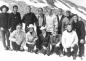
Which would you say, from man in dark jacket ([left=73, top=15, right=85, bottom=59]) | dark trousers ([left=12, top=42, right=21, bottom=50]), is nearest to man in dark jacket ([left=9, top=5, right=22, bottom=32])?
dark trousers ([left=12, top=42, right=21, bottom=50])

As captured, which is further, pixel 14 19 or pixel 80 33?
pixel 14 19

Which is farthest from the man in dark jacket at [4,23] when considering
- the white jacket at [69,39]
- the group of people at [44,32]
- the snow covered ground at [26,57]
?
the white jacket at [69,39]

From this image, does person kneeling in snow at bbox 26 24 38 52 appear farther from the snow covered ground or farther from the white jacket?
the white jacket

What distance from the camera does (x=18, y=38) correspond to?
22.8ft

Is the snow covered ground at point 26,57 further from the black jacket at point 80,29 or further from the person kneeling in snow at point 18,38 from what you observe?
the black jacket at point 80,29

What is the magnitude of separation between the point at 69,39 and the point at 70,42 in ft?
0.31

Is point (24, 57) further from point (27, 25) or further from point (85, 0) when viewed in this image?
point (85, 0)

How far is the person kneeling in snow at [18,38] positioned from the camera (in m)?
6.94

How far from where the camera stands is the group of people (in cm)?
667

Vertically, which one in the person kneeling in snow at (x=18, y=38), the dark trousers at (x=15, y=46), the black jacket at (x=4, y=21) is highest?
the black jacket at (x=4, y=21)

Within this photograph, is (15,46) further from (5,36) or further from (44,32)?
(44,32)

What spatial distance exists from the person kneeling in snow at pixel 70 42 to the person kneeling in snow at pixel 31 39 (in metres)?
0.81

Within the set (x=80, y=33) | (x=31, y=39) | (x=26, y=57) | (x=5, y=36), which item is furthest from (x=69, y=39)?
(x=5, y=36)

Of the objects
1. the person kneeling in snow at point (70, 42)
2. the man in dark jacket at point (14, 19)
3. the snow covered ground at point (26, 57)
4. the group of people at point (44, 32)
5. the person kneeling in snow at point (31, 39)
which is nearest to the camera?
the snow covered ground at point (26, 57)
